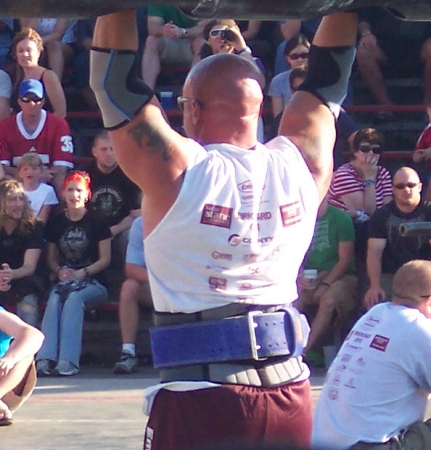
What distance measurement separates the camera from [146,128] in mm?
2822

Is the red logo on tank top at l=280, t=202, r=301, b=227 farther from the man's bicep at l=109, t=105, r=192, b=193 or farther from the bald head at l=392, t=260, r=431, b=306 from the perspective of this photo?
the bald head at l=392, t=260, r=431, b=306

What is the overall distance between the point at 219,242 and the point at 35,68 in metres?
7.67

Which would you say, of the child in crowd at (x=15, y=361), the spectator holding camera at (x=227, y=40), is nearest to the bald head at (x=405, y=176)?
the spectator holding camera at (x=227, y=40)

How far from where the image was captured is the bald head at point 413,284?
4.73 meters

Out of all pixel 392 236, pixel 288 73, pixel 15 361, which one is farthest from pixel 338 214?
pixel 15 361

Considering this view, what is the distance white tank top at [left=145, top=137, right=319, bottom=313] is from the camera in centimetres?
284

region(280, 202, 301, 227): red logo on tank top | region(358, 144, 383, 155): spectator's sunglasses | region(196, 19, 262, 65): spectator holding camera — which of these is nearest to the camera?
region(280, 202, 301, 227): red logo on tank top

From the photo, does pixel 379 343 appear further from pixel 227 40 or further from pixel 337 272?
pixel 227 40

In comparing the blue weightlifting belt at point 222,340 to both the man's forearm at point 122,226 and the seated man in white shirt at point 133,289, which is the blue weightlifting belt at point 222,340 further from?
the man's forearm at point 122,226

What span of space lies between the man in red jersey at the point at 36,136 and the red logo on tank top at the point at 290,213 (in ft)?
22.5

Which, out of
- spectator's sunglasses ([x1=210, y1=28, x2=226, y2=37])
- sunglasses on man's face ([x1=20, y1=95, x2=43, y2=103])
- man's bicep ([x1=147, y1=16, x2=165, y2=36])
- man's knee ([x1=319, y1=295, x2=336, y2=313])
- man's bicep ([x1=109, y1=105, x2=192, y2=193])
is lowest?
man's knee ([x1=319, y1=295, x2=336, y2=313])

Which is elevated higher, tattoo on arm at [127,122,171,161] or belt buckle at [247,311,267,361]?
tattoo on arm at [127,122,171,161]

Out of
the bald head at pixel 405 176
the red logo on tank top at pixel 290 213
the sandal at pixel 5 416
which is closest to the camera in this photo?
the red logo on tank top at pixel 290 213

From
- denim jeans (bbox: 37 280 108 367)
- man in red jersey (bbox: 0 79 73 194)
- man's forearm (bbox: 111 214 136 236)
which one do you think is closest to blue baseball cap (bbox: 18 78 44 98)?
man in red jersey (bbox: 0 79 73 194)
